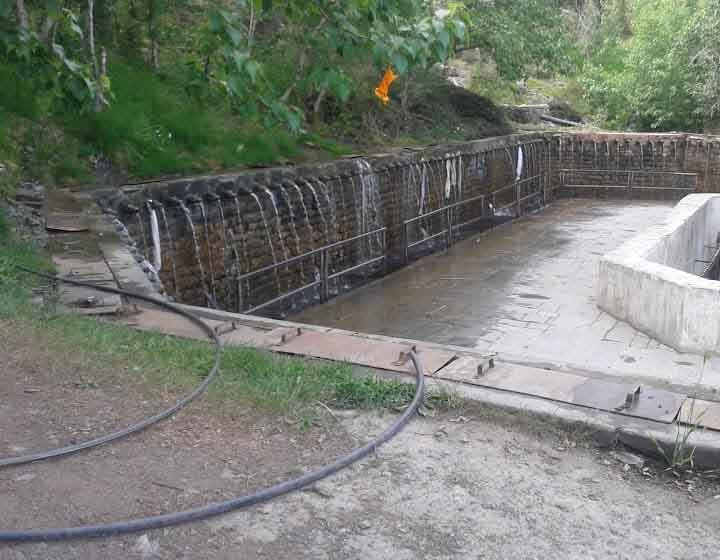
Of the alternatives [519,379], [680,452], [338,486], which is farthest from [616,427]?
[338,486]

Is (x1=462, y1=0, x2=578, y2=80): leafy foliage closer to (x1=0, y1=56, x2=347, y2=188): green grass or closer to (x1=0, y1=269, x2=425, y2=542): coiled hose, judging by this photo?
(x1=0, y1=56, x2=347, y2=188): green grass

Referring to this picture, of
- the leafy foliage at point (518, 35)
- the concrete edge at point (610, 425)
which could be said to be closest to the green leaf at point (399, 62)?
the concrete edge at point (610, 425)

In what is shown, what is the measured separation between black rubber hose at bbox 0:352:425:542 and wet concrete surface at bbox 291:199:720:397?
208cm

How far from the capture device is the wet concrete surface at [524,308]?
7004 millimetres

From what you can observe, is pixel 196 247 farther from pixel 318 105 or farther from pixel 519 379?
pixel 318 105

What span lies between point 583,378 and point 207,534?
108 inches

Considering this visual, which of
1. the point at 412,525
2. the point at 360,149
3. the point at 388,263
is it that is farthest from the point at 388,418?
the point at 360,149

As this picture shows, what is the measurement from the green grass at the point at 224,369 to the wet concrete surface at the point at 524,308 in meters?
1.41

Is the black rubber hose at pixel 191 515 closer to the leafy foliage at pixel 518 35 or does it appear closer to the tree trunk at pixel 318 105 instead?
the tree trunk at pixel 318 105

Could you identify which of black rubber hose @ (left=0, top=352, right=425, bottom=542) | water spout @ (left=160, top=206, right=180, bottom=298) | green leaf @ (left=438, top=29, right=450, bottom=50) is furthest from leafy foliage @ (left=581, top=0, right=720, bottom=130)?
black rubber hose @ (left=0, top=352, right=425, bottom=542)

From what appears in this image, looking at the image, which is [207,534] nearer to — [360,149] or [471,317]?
[471,317]

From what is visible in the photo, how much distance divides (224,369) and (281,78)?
10.8 meters

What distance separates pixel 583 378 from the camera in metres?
5.09

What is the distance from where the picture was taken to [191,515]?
331 cm
